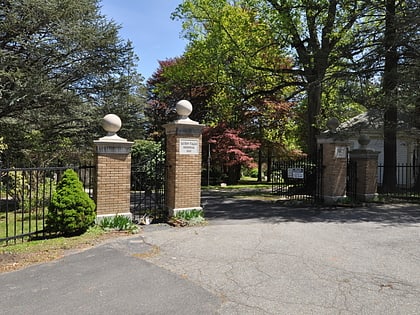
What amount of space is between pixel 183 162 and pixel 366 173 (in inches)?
285

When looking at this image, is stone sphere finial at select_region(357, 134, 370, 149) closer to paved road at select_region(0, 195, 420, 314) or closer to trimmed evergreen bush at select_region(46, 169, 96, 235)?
paved road at select_region(0, 195, 420, 314)

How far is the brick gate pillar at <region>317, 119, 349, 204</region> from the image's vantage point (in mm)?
11984

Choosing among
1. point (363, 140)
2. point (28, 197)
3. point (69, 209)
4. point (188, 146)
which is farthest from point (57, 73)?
point (363, 140)

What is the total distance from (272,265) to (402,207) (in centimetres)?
819

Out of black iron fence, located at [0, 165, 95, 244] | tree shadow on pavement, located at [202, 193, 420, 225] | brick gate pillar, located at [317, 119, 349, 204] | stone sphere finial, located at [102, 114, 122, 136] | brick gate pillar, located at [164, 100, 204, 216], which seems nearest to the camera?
stone sphere finial, located at [102, 114, 122, 136]

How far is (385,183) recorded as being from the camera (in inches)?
616

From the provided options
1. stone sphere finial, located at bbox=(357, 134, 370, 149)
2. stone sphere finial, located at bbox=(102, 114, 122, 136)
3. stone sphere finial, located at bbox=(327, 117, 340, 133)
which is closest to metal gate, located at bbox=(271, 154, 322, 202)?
stone sphere finial, located at bbox=(327, 117, 340, 133)

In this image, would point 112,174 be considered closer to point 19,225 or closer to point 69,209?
point 69,209

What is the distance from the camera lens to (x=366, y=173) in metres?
12.5

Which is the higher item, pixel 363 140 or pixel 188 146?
pixel 363 140

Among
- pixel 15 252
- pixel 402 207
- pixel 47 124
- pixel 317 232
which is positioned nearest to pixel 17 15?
→ pixel 47 124

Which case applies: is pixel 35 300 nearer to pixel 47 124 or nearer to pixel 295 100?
pixel 47 124

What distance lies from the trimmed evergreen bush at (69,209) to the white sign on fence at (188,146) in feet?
8.36

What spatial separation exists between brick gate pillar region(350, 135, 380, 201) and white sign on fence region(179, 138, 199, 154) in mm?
6851
